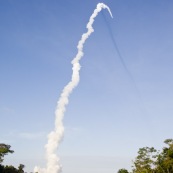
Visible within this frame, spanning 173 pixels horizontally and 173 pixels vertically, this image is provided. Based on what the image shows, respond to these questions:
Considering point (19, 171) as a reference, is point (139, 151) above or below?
above

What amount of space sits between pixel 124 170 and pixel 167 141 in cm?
2078

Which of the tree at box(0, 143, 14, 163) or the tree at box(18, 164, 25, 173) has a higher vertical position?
the tree at box(0, 143, 14, 163)

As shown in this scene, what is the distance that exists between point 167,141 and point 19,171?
4626 cm

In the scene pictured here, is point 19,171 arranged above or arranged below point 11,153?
below

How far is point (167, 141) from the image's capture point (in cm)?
7169

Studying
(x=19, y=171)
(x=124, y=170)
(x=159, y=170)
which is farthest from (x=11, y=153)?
(x=159, y=170)

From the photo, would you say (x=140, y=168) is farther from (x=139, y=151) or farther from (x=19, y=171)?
(x=19, y=171)

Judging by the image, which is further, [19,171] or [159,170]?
[19,171]

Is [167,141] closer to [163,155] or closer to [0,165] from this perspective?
[163,155]

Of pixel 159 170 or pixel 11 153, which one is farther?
pixel 11 153

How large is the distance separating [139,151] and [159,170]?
23.6 ft

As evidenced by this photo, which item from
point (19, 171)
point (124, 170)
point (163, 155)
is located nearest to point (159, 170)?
point (163, 155)

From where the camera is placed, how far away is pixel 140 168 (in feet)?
233

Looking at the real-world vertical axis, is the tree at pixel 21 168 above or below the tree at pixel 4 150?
below
